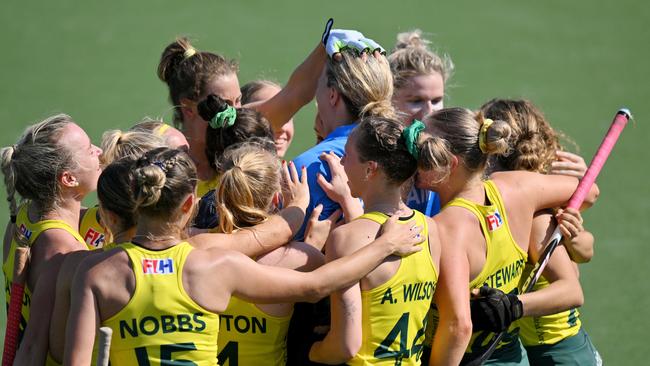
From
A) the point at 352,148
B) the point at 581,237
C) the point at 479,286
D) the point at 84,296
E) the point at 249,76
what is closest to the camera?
the point at 84,296

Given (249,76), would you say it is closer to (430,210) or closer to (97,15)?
(97,15)

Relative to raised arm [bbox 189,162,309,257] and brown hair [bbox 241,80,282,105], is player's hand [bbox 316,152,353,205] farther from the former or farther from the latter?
brown hair [bbox 241,80,282,105]

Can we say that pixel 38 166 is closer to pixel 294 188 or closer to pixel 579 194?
pixel 294 188

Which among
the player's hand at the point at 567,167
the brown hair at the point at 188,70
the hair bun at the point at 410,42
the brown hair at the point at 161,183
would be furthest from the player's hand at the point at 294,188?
the hair bun at the point at 410,42

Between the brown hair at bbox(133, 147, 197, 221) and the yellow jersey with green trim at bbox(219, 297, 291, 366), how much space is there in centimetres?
43

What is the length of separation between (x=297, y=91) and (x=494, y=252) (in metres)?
1.29

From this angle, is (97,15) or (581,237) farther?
(97,15)

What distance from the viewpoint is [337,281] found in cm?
313

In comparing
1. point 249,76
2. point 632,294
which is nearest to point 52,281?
point 632,294

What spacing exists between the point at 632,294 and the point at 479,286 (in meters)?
2.98

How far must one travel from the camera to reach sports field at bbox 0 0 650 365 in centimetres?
810

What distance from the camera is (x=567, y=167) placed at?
13.8ft

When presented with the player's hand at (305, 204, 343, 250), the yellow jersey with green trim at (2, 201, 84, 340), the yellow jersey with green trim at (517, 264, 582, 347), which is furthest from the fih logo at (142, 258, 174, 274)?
the yellow jersey with green trim at (517, 264, 582, 347)

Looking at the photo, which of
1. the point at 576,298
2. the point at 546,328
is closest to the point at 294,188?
the point at 576,298
